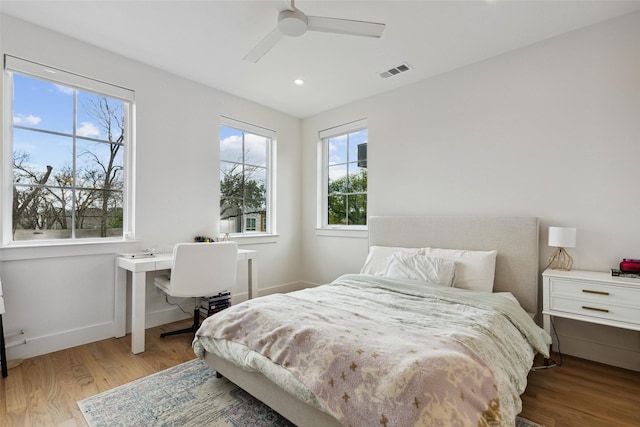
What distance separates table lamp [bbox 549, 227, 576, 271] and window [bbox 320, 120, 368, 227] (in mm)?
2008

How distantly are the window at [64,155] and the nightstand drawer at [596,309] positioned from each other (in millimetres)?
3880

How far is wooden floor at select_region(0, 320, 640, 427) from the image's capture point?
1.74 meters

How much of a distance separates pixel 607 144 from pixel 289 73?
114 inches

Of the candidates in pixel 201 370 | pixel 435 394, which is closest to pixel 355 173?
pixel 201 370

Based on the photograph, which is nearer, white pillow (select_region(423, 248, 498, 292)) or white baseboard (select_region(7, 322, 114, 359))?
white baseboard (select_region(7, 322, 114, 359))

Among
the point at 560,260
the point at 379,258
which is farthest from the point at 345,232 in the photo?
the point at 560,260

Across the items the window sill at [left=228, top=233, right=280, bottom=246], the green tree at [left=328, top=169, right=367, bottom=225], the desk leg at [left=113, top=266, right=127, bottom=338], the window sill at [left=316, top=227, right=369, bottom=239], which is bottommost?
the desk leg at [left=113, top=266, right=127, bottom=338]

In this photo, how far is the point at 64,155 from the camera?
108 inches

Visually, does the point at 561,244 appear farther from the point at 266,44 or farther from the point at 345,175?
the point at 266,44

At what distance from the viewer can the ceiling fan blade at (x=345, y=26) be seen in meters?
1.93

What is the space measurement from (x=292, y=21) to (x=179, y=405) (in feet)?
8.21

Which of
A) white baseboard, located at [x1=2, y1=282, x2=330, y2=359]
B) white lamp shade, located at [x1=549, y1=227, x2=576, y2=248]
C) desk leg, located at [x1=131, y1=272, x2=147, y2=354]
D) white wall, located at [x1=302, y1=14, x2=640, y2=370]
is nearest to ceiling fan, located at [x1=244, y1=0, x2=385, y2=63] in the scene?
white wall, located at [x1=302, y1=14, x2=640, y2=370]

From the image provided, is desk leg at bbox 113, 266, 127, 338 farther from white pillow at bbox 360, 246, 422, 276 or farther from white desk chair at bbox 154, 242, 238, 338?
white pillow at bbox 360, 246, 422, 276

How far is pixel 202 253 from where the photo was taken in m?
2.67
